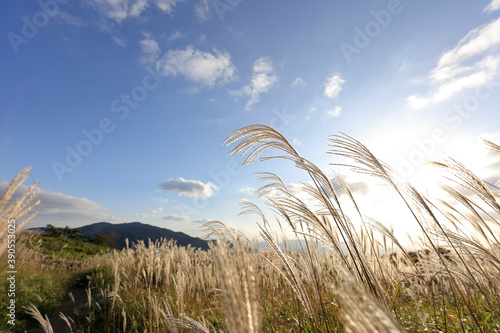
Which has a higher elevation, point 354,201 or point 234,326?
point 354,201

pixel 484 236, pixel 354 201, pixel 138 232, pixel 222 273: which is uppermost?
pixel 138 232

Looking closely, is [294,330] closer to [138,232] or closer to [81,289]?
[81,289]

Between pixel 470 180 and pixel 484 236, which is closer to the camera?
pixel 470 180

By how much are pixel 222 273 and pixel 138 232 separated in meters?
112

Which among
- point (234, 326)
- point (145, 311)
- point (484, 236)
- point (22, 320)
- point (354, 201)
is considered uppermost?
point (354, 201)

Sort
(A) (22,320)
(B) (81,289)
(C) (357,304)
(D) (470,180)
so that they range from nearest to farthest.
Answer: (C) (357,304) < (D) (470,180) < (A) (22,320) < (B) (81,289)

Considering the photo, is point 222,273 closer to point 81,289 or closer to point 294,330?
point 294,330

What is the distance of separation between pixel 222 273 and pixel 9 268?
27.2 ft

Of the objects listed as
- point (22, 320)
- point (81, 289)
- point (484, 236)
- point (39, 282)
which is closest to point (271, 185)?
point (484, 236)

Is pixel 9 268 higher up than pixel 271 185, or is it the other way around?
pixel 271 185

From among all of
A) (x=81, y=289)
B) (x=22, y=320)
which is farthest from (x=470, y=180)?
(x=81, y=289)

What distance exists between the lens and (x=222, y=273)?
535mm

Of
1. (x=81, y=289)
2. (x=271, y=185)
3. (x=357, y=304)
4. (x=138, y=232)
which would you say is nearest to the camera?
(x=357, y=304)

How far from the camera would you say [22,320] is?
14.3 feet
